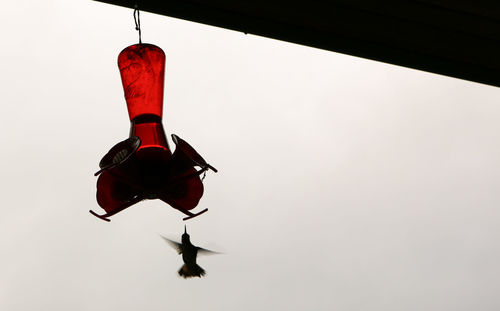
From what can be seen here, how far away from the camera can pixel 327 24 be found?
2.79 metres

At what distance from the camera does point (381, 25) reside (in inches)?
110

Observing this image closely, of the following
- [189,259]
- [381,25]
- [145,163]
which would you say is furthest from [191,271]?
[381,25]

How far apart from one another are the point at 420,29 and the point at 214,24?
991 mm

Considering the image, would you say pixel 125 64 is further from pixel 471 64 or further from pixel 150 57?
pixel 471 64

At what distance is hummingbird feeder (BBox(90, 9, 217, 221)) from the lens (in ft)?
7.91

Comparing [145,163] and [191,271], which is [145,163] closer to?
[145,163]

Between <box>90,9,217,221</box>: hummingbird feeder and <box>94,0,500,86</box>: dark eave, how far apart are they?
1.20 feet

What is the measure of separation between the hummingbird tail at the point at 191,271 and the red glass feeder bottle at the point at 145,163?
176 cm

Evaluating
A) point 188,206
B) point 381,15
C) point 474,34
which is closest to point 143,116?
point 188,206

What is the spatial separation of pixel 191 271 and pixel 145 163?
6.73 feet

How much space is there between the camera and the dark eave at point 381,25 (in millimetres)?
2643

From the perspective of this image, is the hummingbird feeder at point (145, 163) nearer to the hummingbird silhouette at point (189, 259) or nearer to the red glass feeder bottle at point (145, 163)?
the red glass feeder bottle at point (145, 163)

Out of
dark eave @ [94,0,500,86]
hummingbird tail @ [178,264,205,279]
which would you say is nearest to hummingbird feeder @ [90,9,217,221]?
dark eave @ [94,0,500,86]

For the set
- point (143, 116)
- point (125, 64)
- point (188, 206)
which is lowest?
point (188, 206)
